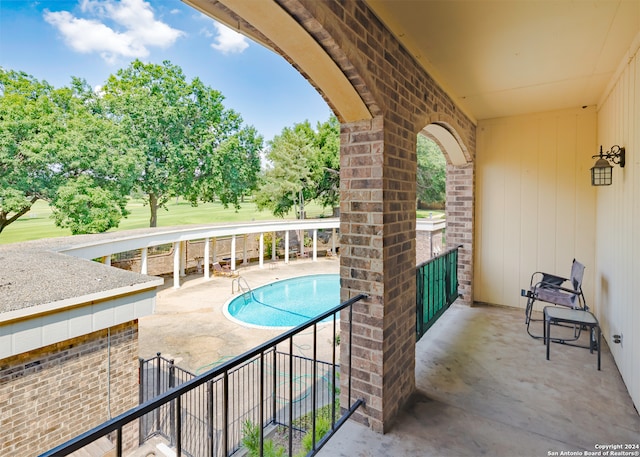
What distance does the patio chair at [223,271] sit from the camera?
13070 mm

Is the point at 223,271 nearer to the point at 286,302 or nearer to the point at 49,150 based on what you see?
the point at 286,302

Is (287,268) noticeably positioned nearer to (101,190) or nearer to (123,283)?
(101,190)

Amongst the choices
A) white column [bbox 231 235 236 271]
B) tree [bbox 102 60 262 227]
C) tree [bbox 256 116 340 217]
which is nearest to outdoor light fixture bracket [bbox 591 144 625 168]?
white column [bbox 231 235 236 271]

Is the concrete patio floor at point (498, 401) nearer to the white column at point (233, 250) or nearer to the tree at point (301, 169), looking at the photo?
the white column at point (233, 250)

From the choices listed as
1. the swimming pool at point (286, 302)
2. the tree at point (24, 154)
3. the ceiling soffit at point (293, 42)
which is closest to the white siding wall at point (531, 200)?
the ceiling soffit at point (293, 42)

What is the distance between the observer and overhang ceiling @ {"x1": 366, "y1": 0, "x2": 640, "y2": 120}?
209 cm

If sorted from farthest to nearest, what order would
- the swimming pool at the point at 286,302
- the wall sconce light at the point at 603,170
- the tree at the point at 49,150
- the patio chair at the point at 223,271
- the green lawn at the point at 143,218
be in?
the green lawn at the point at 143,218 → the patio chair at the point at 223,271 → the tree at the point at 49,150 → the swimming pool at the point at 286,302 → the wall sconce light at the point at 603,170

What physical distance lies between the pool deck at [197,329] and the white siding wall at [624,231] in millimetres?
5524

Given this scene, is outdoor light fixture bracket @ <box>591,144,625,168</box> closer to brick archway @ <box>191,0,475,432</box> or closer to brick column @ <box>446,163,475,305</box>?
brick column @ <box>446,163,475,305</box>

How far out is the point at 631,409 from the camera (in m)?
2.43

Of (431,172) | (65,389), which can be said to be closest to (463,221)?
(65,389)

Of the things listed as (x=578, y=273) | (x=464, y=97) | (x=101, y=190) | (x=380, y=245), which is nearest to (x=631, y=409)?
(x=578, y=273)

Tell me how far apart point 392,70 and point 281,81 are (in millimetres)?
36927

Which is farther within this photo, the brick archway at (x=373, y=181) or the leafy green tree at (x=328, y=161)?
the leafy green tree at (x=328, y=161)
